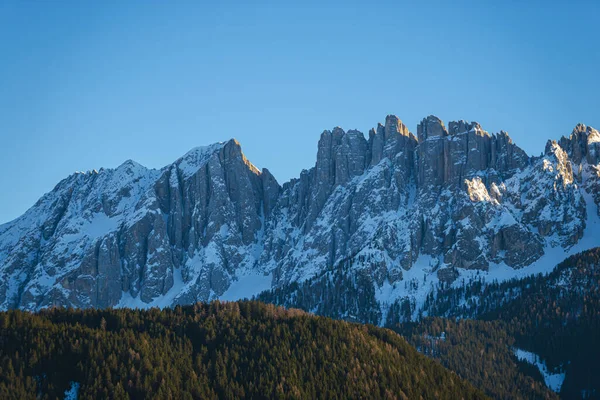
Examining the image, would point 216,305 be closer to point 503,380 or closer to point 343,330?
point 343,330

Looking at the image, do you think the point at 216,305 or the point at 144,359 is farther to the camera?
the point at 216,305

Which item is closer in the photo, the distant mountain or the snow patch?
the snow patch

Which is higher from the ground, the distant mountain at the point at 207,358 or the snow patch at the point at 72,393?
the distant mountain at the point at 207,358

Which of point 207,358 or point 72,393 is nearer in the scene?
point 72,393

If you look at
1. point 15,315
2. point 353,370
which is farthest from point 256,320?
Answer: point 15,315

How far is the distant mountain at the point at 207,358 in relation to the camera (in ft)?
456

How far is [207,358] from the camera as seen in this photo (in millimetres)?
154000

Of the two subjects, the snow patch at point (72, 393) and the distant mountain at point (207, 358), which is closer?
the snow patch at point (72, 393)

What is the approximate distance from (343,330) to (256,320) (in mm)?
16827

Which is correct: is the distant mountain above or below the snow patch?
above

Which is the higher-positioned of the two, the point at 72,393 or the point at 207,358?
the point at 207,358

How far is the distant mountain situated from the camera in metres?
139

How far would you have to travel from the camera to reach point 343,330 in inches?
6663

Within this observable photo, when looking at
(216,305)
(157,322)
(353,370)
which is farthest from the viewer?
(216,305)
